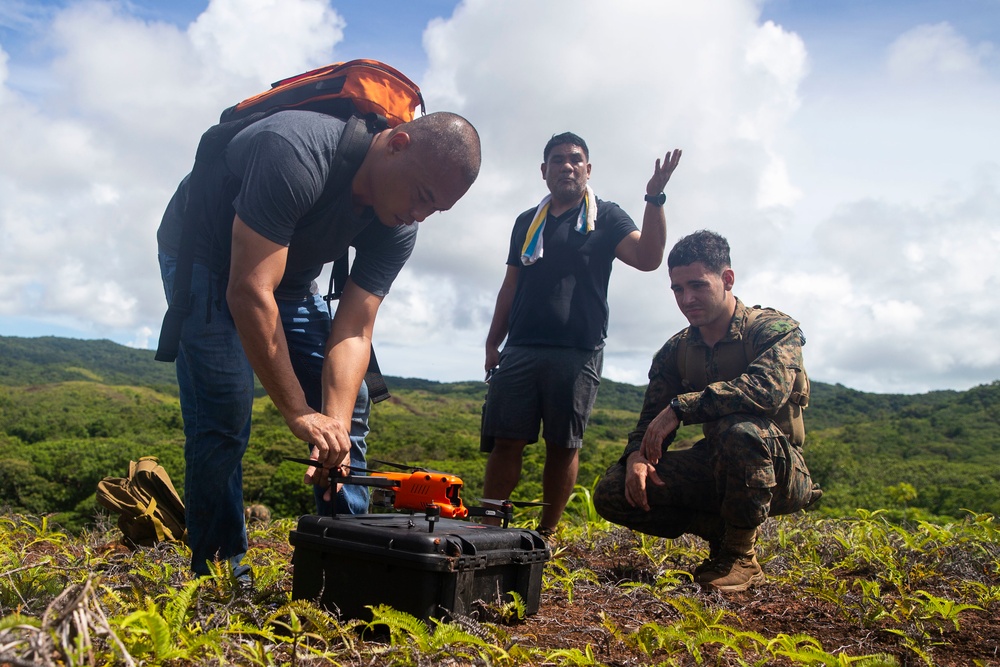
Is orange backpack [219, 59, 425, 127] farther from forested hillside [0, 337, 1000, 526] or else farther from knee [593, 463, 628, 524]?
knee [593, 463, 628, 524]

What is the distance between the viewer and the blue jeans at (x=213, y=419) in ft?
8.21

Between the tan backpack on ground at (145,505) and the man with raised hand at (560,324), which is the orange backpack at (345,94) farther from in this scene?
the tan backpack on ground at (145,505)

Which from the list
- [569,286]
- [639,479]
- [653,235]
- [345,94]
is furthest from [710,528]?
[345,94]

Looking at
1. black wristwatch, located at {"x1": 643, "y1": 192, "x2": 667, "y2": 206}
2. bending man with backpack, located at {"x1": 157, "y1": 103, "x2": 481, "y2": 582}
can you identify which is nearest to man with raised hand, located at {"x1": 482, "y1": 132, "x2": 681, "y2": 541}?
black wristwatch, located at {"x1": 643, "y1": 192, "x2": 667, "y2": 206}

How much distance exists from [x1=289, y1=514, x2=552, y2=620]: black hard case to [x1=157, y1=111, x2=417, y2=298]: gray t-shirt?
2.94 feet

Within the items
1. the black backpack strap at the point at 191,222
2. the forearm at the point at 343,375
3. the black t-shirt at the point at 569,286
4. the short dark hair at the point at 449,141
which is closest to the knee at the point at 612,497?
the black t-shirt at the point at 569,286

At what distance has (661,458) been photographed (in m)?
3.29

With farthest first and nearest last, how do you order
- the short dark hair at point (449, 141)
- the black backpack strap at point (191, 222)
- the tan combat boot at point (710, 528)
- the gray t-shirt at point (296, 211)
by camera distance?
the tan combat boot at point (710, 528) → the black backpack strap at point (191, 222) → the short dark hair at point (449, 141) → the gray t-shirt at point (296, 211)

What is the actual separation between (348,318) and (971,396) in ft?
73.8

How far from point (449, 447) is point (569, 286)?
33.6 feet

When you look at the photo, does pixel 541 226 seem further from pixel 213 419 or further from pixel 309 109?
pixel 213 419

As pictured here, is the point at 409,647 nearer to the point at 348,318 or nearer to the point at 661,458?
the point at 348,318

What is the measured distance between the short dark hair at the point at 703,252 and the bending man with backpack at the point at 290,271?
1.18 m

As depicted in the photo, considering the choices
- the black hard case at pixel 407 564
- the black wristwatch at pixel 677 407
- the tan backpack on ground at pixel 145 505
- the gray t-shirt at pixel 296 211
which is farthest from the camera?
the tan backpack on ground at pixel 145 505
